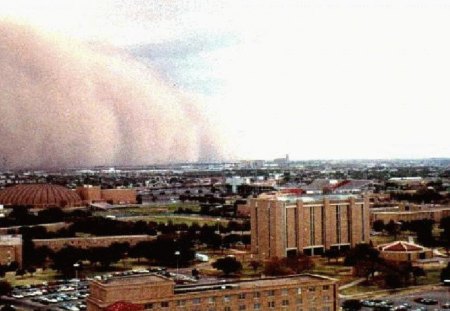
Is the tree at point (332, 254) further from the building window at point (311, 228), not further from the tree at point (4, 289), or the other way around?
the tree at point (4, 289)

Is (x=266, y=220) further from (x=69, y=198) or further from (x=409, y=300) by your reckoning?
(x=69, y=198)

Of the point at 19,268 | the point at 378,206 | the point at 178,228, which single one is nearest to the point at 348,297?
the point at 19,268

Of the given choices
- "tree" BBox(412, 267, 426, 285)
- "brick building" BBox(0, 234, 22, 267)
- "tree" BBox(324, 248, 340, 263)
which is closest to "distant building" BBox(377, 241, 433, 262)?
"tree" BBox(324, 248, 340, 263)

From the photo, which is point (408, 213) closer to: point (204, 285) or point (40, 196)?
point (40, 196)

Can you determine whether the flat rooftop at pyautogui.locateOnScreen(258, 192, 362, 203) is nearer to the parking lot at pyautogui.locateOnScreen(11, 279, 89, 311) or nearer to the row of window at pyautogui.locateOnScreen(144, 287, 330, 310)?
the parking lot at pyautogui.locateOnScreen(11, 279, 89, 311)

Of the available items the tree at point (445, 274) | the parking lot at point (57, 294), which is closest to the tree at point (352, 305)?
the tree at point (445, 274)
